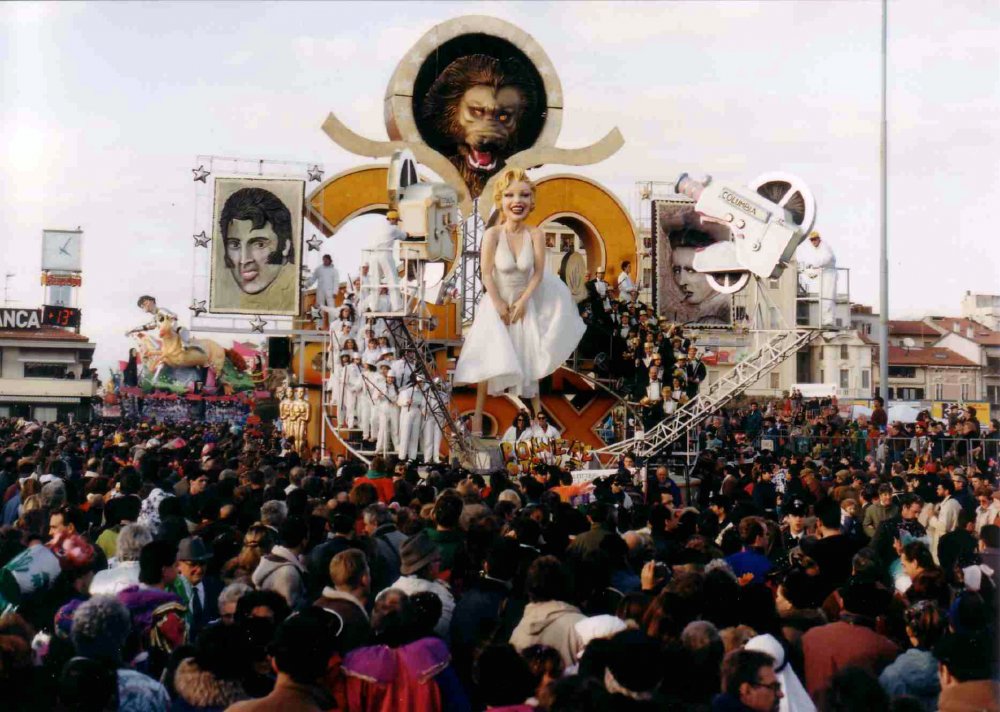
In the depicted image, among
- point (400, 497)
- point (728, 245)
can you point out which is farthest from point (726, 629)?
point (728, 245)

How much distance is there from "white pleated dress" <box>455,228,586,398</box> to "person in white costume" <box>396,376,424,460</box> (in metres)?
1.43

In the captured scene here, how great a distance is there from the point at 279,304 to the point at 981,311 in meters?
44.7

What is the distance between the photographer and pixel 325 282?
30641 millimetres

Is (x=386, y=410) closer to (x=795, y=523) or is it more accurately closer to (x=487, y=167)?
(x=487, y=167)

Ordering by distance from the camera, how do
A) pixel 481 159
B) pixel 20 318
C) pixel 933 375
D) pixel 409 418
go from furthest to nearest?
pixel 20 318
pixel 933 375
pixel 481 159
pixel 409 418

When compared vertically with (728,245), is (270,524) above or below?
below

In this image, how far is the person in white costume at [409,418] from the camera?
2346 cm

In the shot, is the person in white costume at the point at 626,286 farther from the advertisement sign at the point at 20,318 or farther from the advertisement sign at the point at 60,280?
the advertisement sign at the point at 20,318

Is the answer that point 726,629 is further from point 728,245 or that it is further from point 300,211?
point 300,211

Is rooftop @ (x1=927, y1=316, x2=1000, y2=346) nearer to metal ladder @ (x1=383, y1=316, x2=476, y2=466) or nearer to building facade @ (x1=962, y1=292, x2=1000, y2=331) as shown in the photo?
building facade @ (x1=962, y1=292, x2=1000, y2=331)

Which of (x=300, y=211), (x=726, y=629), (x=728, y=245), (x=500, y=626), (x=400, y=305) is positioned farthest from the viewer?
(x=300, y=211)

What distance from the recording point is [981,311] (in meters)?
65.4

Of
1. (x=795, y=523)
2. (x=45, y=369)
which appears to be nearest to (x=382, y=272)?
(x=795, y=523)

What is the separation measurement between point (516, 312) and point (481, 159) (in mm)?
10118
